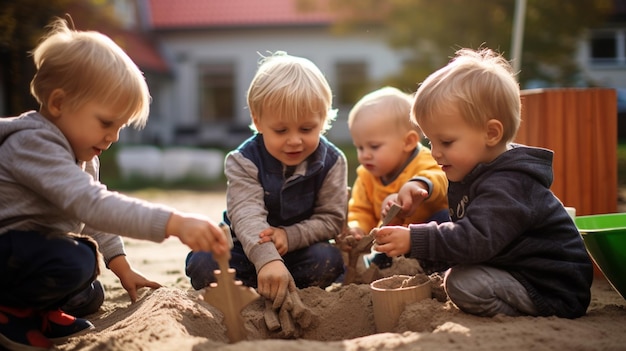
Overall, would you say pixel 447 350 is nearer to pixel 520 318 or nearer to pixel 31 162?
pixel 520 318

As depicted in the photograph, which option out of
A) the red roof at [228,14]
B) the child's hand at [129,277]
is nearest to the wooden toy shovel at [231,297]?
the child's hand at [129,277]

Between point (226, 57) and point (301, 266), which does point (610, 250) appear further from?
point (226, 57)

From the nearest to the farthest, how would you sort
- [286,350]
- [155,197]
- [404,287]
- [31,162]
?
[286,350] → [31,162] → [404,287] → [155,197]

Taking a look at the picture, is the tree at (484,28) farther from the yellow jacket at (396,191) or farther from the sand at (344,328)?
the sand at (344,328)

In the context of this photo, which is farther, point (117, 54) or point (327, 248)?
point (327, 248)

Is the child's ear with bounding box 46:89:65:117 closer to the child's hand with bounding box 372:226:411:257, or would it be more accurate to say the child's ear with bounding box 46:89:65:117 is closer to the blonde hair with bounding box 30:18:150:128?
the blonde hair with bounding box 30:18:150:128

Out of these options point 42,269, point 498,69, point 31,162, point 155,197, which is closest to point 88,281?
point 42,269

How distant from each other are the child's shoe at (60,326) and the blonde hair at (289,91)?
1140 mm

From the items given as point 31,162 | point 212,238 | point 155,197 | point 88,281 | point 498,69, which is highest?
point 498,69

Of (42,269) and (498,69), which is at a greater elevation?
(498,69)

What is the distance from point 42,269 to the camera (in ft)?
7.80

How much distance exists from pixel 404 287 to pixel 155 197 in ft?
21.7

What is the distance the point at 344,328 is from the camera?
2838 mm

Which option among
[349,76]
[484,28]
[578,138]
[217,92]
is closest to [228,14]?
[217,92]
